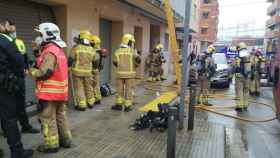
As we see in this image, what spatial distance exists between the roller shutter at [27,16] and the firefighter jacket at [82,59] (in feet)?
3.53

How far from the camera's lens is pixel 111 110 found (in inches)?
325

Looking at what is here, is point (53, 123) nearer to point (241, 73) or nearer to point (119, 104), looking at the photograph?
point (119, 104)

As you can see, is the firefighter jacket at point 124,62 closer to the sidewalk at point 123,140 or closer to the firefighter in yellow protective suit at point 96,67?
the firefighter in yellow protective suit at point 96,67

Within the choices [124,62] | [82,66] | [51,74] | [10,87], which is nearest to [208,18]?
[124,62]

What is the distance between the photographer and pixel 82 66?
7.82 m

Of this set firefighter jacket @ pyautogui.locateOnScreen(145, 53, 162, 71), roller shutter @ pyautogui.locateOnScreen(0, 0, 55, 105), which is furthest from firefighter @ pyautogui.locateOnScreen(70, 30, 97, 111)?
firefighter jacket @ pyautogui.locateOnScreen(145, 53, 162, 71)

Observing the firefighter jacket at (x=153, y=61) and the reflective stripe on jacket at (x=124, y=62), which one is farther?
the firefighter jacket at (x=153, y=61)

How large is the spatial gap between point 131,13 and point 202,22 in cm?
4586

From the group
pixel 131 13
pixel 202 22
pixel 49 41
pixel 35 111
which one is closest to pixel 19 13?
pixel 35 111

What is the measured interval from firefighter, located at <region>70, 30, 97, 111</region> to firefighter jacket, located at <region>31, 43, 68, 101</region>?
9.95 ft

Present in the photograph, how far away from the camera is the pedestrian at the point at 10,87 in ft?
13.6

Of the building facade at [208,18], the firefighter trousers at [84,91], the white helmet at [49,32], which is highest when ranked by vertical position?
the building facade at [208,18]

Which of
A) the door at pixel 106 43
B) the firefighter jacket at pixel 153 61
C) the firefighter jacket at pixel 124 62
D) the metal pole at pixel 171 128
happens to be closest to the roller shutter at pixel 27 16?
the firefighter jacket at pixel 124 62

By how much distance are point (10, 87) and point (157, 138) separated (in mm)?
3001
